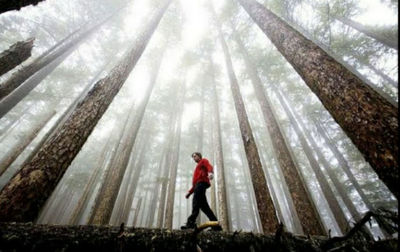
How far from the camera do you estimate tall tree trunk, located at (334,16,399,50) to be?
8.52 meters

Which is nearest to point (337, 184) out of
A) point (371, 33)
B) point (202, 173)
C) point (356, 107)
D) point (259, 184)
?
point (371, 33)

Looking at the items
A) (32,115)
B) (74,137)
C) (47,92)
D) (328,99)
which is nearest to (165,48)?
(47,92)

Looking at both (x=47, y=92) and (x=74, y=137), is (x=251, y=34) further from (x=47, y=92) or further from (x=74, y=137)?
(x=47, y=92)

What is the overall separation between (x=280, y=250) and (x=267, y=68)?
13.1 metres

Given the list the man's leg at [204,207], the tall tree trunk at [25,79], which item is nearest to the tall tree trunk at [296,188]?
the man's leg at [204,207]

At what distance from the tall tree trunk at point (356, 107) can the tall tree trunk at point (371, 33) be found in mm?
7825

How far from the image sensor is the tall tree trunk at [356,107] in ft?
6.22

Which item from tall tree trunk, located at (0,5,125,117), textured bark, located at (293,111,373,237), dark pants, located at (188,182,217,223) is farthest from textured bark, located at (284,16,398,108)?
tall tree trunk, located at (0,5,125,117)

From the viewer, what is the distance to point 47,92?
57.3 ft

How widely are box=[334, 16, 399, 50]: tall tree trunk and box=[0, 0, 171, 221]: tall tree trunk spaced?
1046cm

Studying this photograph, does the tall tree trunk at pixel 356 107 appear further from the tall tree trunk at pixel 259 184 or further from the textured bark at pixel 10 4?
the textured bark at pixel 10 4

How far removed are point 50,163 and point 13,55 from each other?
3.35 m

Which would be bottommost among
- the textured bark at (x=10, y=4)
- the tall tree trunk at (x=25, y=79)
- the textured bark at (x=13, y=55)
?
the textured bark at (x=10, y=4)

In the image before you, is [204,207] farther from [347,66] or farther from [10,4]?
[347,66]
